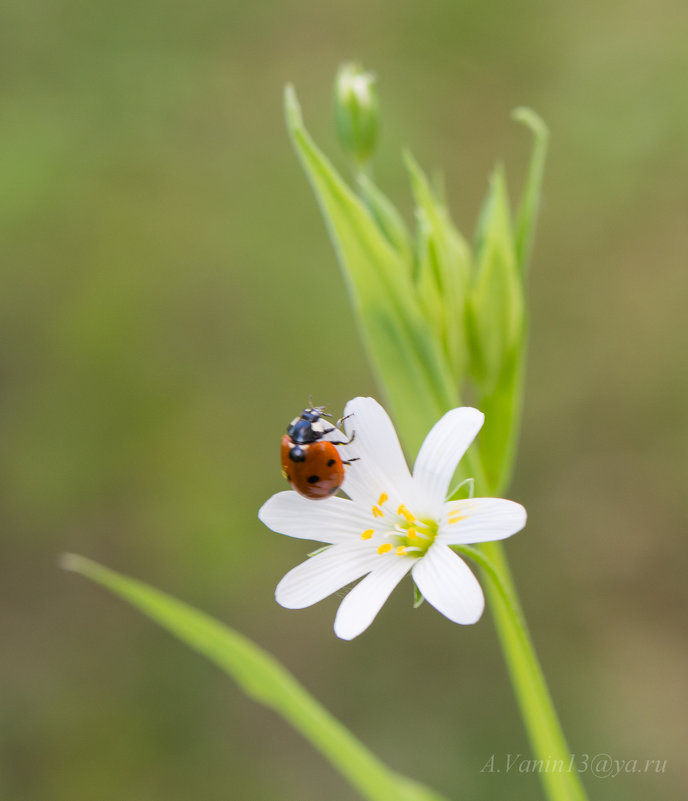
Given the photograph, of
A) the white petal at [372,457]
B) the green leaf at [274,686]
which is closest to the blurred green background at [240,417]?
the green leaf at [274,686]

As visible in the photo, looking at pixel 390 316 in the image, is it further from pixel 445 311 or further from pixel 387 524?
pixel 387 524

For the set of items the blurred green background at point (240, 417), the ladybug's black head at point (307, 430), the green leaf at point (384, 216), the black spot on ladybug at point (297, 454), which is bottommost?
the black spot on ladybug at point (297, 454)

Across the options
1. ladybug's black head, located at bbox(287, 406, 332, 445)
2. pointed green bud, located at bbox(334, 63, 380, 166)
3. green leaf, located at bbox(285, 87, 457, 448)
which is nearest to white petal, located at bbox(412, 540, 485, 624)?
ladybug's black head, located at bbox(287, 406, 332, 445)

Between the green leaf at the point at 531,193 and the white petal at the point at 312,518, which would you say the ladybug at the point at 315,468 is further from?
the green leaf at the point at 531,193

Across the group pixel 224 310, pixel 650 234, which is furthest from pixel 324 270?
pixel 650 234

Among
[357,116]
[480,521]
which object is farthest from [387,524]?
[357,116]

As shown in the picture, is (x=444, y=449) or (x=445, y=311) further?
(x=445, y=311)
